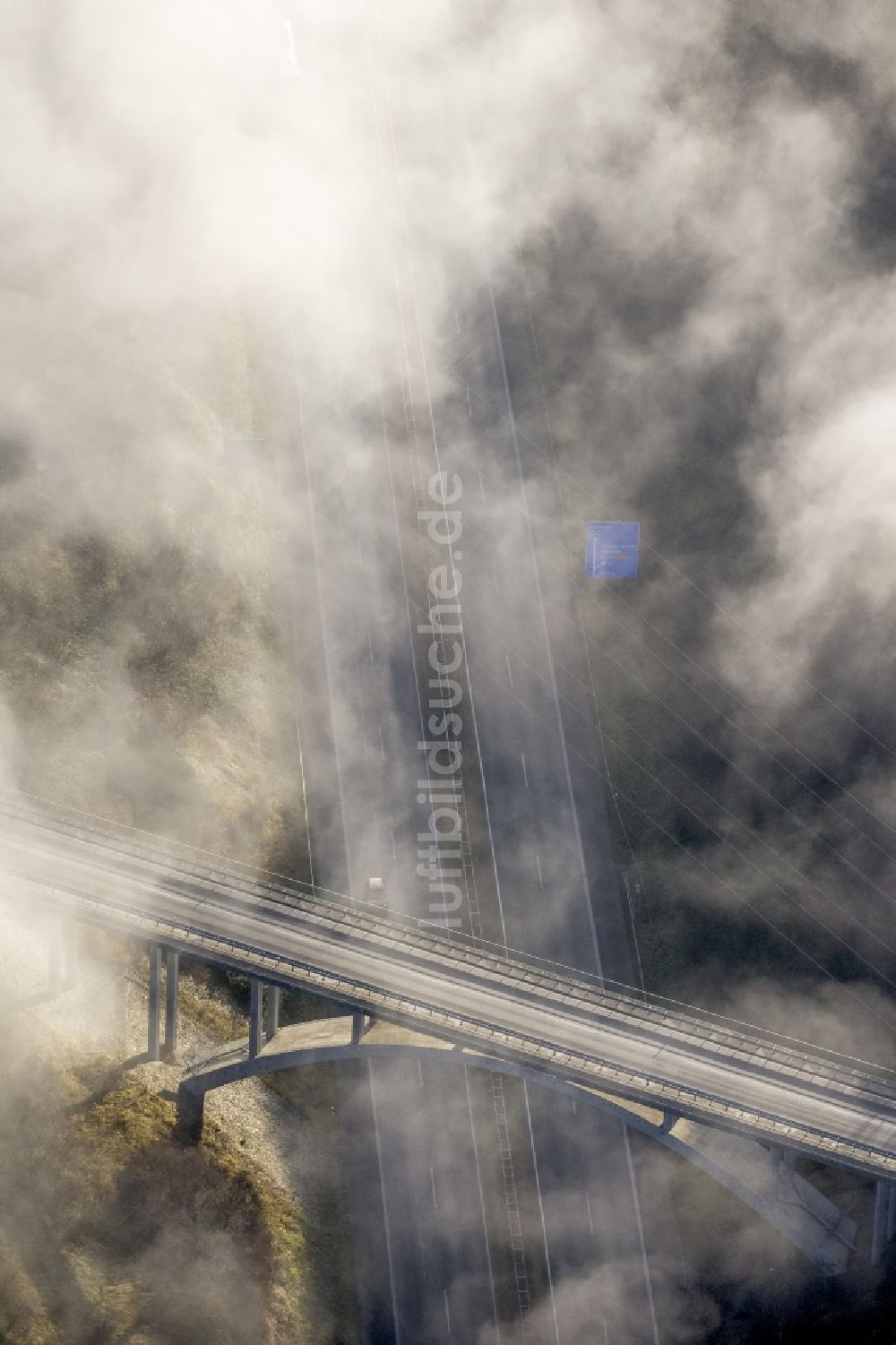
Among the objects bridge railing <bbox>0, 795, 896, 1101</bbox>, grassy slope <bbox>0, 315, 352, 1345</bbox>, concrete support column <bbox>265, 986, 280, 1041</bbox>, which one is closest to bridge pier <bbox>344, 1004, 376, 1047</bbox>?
bridge railing <bbox>0, 795, 896, 1101</bbox>

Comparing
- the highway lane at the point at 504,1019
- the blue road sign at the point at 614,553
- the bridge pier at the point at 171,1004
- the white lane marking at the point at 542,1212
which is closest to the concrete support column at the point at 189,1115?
the bridge pier at the point at 171,1004

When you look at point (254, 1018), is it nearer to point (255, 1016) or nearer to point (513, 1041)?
point (255, 1016)

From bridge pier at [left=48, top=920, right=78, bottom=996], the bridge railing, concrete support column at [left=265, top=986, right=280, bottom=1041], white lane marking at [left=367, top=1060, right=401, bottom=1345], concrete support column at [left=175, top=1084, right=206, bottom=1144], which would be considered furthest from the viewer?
white lane marking at [left=367, top=1060, right=401, bottom=1345]

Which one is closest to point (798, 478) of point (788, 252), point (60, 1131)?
point (788, 252)

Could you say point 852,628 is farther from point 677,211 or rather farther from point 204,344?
point 204,344

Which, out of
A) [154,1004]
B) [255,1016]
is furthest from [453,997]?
[154,1004]

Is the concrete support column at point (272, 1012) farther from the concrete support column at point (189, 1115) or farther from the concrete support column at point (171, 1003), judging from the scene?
the concrete support column at point (189, 1115)

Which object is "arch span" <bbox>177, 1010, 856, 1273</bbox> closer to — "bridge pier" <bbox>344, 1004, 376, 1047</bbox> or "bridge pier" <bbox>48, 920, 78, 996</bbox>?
"bridge pier" <bbox>344, 1004, 376, 1047</bbox>
